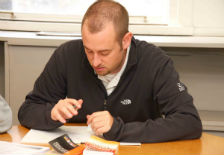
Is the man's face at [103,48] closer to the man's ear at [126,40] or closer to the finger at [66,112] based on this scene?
the man's ear at [126,40]

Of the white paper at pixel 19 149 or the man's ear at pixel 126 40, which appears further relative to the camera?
the man's ear at pixel 126 40

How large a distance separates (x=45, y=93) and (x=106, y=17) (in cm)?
48

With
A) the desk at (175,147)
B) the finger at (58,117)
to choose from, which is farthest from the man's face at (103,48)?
the desk at (175,147)

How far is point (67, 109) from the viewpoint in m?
1.43

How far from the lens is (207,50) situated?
2762mm

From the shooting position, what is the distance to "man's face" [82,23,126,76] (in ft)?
5.07

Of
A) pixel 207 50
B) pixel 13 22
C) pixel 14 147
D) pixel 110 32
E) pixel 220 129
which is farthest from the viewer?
pixel 13 22

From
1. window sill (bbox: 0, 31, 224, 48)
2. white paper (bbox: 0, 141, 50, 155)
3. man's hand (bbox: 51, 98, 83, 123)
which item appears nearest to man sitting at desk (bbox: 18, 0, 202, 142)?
man's hand (bbox: 51, 98, 83, 123)

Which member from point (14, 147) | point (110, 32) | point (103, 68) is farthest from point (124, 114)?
point (14, 147)

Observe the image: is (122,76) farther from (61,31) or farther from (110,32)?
(61,31)

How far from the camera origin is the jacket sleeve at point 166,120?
1.47 metres

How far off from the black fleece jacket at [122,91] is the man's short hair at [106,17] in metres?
0.20

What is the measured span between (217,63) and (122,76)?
4.20ft

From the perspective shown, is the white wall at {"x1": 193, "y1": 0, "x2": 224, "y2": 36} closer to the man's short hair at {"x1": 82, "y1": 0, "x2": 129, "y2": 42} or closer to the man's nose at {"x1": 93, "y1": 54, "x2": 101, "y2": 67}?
the man's short hair at {"x1": 82, "y1": 0, "x2": 129, "y2": 42}
